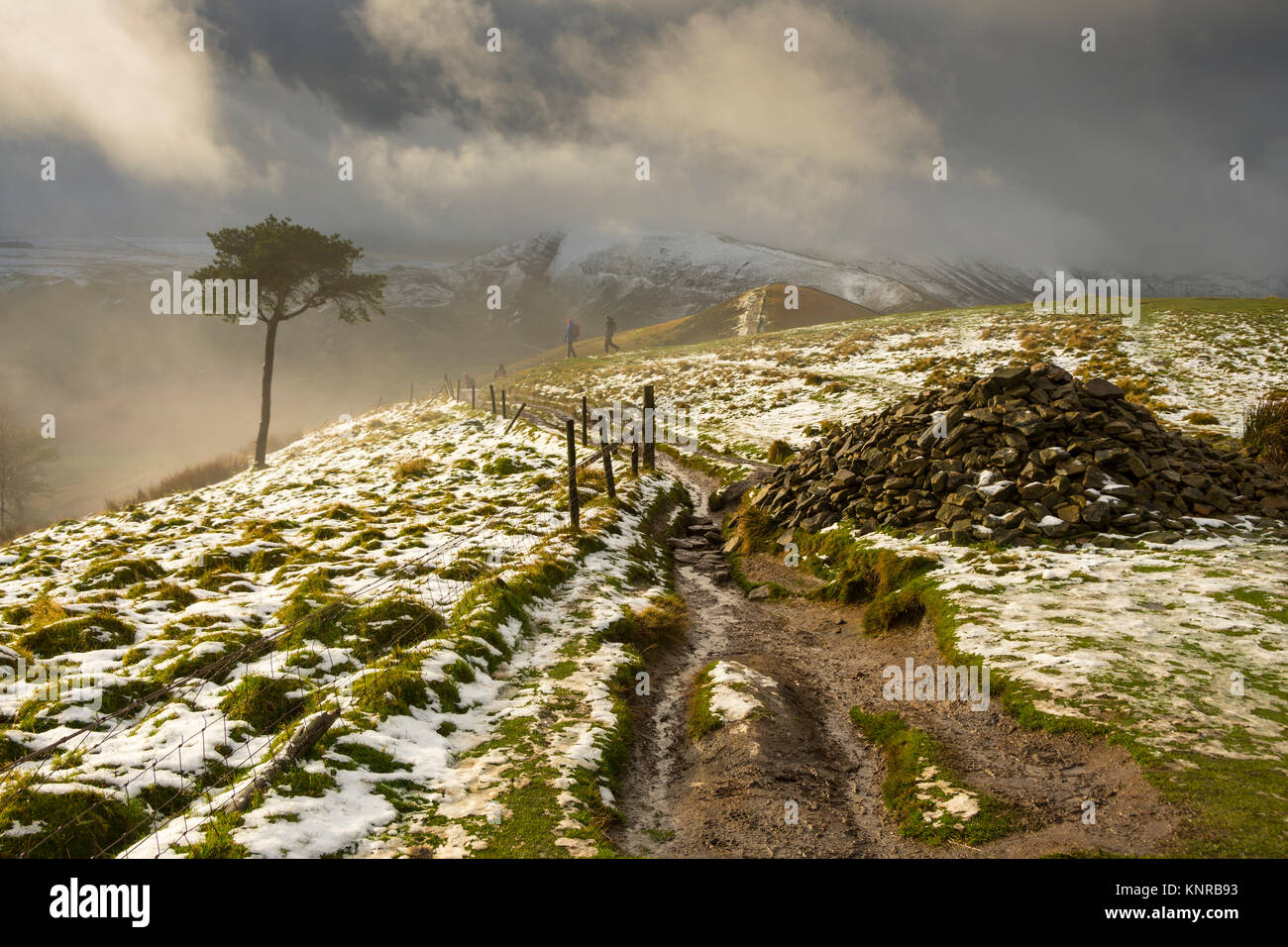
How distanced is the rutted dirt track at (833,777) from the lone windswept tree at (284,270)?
39962 mm

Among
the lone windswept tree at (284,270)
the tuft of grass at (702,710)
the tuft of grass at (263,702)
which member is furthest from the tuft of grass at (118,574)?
the lone windswept tree at (284,270)

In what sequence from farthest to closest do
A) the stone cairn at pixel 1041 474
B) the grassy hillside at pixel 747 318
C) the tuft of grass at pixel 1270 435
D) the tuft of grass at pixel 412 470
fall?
the grassy hillside at pixel 747 318 < the tuft of grass at pixel 412 470 < the tuft of grass at pixel 1270 435 < the stone cairn at pixel 1041 474

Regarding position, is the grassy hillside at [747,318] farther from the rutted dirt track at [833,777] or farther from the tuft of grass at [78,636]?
the tuft of grass at [78,636]

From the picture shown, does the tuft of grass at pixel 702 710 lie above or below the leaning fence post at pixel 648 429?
below

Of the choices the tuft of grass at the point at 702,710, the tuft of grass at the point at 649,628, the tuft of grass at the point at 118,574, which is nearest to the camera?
the tuft of grass at the point at 702,710

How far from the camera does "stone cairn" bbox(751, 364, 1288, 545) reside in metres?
15.1

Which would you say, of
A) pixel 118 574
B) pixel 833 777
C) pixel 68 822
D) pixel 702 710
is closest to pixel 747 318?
pixel 118 574

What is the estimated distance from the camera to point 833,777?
341 inches

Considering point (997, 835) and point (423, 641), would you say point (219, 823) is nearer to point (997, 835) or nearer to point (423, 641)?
point (423, 641)

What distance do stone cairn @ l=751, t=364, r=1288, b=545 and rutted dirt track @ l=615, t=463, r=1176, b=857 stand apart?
212 inches

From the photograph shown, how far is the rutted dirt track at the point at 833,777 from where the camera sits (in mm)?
6840

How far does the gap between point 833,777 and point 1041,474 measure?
11374mm

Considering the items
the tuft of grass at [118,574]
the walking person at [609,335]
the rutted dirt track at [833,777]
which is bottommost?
the rutted dirt track at [833,777]

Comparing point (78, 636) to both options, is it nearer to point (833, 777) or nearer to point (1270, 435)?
point (833, 777)
